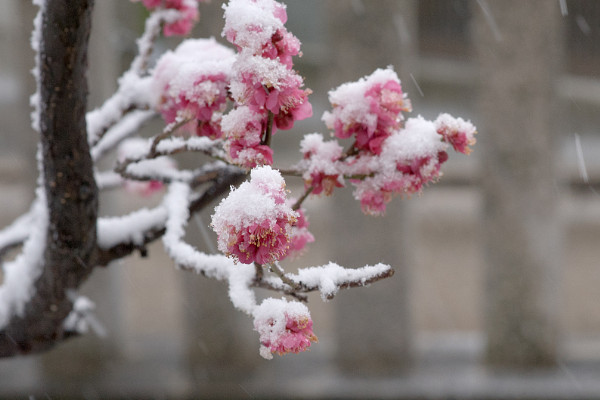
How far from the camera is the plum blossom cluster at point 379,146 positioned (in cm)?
93

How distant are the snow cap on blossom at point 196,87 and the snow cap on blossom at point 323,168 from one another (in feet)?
0.50

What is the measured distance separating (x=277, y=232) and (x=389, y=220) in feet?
12.6

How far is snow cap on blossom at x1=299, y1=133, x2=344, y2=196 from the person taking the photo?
37.6 inches

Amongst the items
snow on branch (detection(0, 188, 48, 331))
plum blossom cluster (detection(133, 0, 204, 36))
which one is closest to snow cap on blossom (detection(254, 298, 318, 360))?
snow on branch (detection(0, 188, 48, 331))

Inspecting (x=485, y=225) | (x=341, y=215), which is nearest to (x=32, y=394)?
(x=341, y=215)

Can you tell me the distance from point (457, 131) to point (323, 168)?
207 mm

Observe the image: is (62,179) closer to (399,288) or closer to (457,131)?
(457,131)

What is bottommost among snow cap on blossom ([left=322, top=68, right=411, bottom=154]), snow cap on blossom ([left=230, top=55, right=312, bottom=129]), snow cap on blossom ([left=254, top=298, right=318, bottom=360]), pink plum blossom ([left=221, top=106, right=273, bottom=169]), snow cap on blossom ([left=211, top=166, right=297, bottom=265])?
snow cap on blossom ([left=254, top=298, right=318, bottom=360])

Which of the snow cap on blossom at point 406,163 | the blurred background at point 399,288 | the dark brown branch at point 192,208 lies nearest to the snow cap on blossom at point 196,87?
the dark brown branch at point 192,208

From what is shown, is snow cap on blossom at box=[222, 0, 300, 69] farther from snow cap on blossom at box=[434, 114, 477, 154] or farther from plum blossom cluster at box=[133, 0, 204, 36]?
plum blossom cluster at box=[133, 0, 204, 36]

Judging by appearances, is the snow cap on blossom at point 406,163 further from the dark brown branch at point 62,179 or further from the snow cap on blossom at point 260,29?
the dark brown branch at point 62,179

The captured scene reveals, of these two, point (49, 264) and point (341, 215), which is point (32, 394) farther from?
point (49, 264)

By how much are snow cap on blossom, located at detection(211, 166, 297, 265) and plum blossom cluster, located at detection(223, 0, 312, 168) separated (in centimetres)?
12

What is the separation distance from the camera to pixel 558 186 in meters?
4.44
